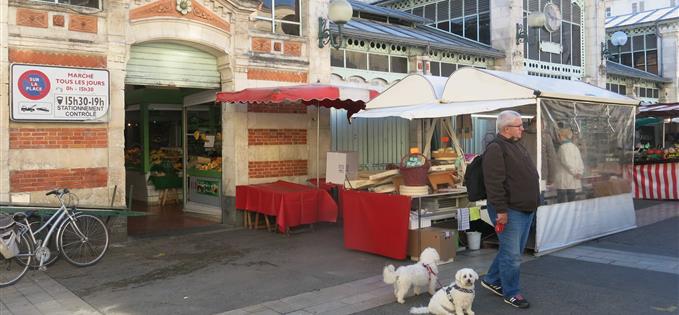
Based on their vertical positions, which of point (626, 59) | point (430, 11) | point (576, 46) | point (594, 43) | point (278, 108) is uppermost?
point (430, 11)

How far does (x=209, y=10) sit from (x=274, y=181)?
3.25m

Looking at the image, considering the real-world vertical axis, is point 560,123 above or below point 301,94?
below

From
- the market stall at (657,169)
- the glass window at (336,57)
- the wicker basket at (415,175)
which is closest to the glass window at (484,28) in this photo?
the market stall at (657,169)

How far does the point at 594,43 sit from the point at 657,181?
731 cm

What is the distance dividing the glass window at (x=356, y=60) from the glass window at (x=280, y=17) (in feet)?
5.50

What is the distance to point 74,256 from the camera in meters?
7.31

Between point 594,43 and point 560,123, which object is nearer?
point 560,123

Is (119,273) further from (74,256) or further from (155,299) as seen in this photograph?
(155,299)

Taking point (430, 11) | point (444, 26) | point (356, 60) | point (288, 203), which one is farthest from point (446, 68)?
point (288, 203)

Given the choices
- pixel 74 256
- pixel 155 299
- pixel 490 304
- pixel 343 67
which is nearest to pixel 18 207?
pixel 74 256

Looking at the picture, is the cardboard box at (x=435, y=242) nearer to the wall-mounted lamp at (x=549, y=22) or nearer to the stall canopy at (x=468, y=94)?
the stall canopy at (x=468, y=94)

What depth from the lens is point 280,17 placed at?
10867 millimetres

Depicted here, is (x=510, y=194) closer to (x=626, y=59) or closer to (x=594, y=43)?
(x=594, y=43)

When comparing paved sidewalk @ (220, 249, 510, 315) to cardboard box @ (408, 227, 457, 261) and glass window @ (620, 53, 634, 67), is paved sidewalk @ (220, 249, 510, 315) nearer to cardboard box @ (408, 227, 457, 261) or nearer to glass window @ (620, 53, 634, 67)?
cardboard box @ (408, 227, 457, 261)
